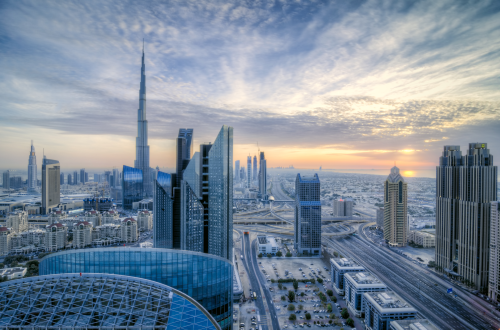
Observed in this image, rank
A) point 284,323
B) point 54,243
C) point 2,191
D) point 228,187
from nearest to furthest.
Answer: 1. point 284,323
2. point 228,187
3. point 54,243
4. point 2,191

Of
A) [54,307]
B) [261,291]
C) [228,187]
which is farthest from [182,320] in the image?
[261,291]

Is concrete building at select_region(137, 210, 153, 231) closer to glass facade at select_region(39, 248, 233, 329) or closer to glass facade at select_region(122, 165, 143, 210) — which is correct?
glass facade at select_region(122, 165, 143, 210)

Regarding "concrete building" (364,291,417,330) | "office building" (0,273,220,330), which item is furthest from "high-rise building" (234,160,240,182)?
"office building" (0,273,220,330)

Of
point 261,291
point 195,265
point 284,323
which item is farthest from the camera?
point 261,291

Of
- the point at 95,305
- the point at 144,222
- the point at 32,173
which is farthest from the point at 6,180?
the point at 95,305

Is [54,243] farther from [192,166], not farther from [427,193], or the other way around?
[427,193]
